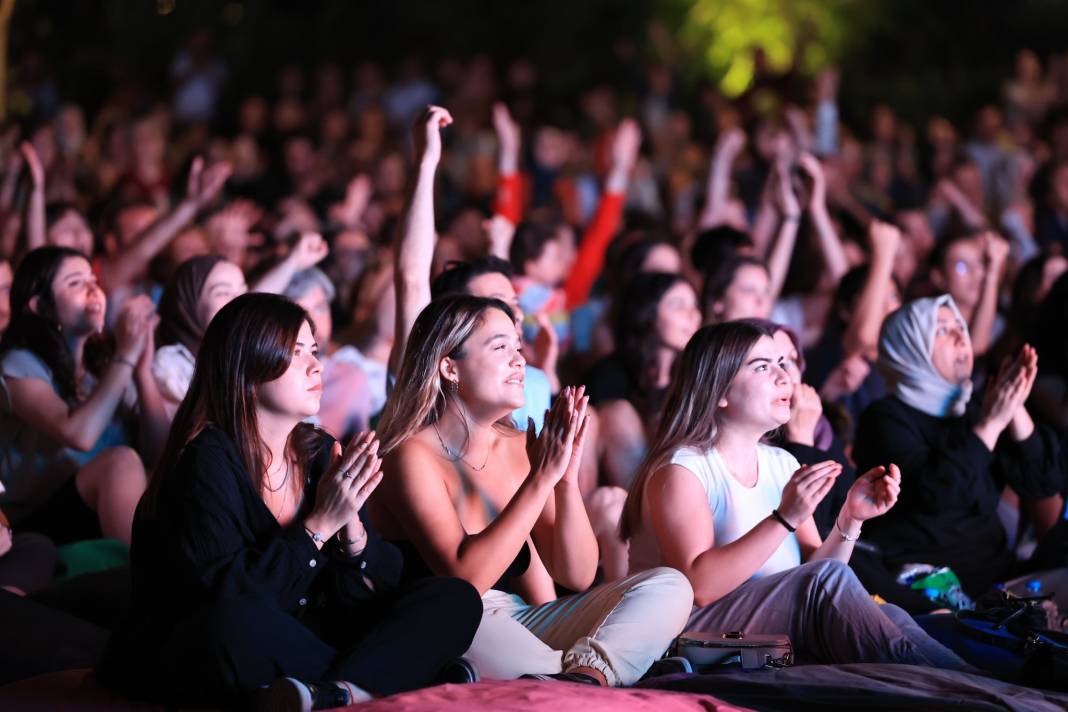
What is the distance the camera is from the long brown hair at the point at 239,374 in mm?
3127

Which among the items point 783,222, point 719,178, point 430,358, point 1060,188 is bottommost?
point 430,358

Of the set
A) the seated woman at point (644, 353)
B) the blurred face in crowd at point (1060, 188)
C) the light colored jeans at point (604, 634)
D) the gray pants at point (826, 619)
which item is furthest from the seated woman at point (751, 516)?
the blurred face in crowd at point (1060, 188)

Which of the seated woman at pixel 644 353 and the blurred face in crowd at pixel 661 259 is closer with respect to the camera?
the seated woman at pixel 644 353

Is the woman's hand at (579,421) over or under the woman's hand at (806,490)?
over

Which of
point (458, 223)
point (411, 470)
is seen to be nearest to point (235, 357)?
point (411, 470)

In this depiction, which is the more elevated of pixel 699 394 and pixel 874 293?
pixel 874 293

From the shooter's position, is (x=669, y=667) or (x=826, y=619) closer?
(x=669, y=667)

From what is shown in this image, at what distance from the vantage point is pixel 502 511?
3.28m

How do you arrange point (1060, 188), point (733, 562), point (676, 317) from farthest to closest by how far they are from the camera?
1. point (1060, 188)
2. point (676, 317)
3. point (733, 562)

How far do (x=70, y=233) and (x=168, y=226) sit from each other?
439mm

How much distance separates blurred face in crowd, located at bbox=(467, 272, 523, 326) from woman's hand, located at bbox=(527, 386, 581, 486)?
99cm

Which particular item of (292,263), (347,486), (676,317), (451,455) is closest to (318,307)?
(292,263)

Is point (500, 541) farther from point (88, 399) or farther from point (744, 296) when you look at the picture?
point (744, 296)

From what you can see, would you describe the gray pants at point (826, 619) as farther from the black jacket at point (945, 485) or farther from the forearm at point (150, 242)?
the forearm at point (150, 242)
